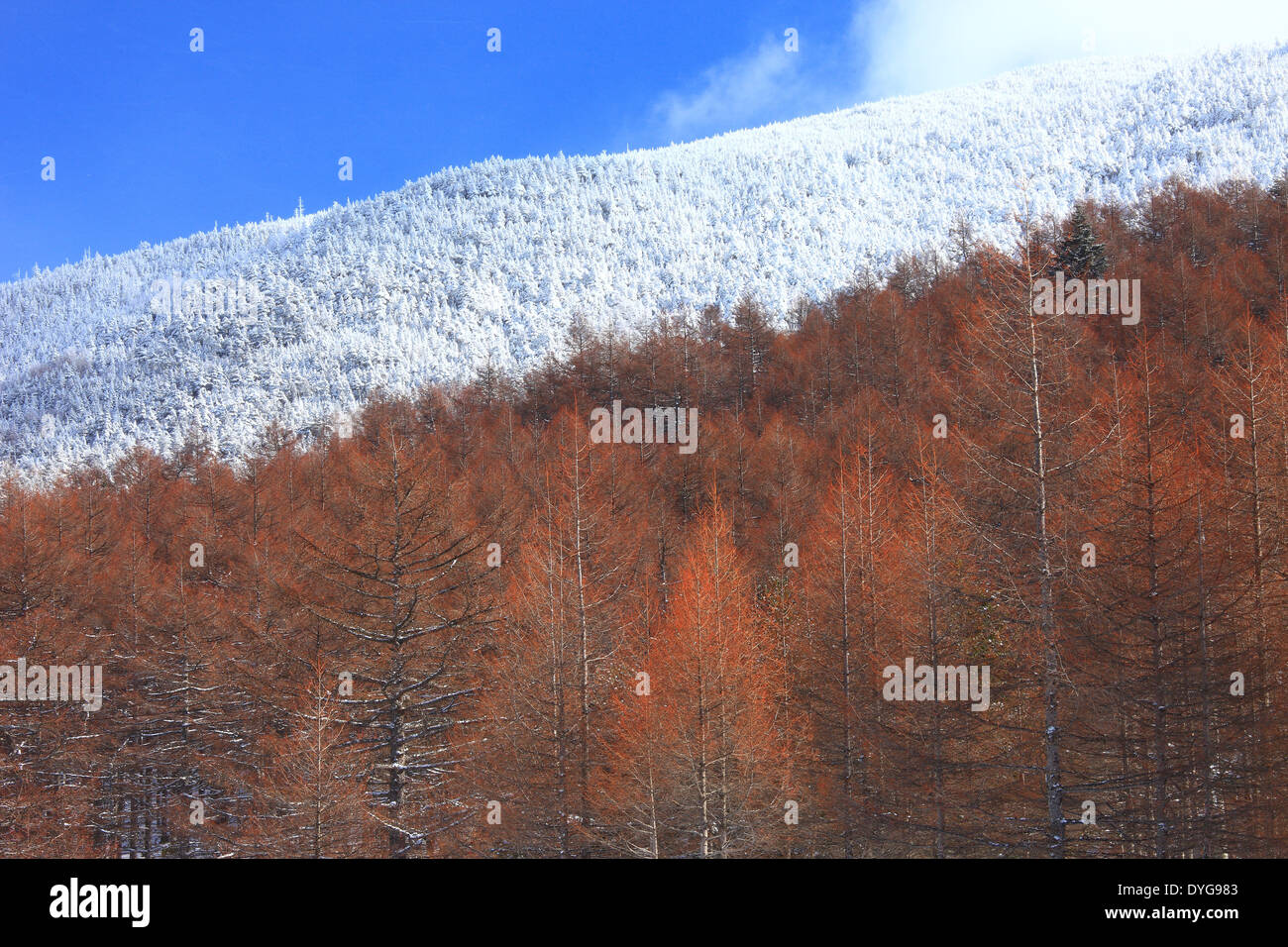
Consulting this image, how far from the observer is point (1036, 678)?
45.4 feet

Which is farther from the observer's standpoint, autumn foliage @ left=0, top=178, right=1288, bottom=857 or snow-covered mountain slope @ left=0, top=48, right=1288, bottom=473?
snow-covered mountain slope @ left=0, top=48, right=1288, bottom=473

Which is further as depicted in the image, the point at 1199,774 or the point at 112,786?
the point at 112,786

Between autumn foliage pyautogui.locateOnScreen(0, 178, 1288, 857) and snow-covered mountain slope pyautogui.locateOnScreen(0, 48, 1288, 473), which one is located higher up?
snow-covered mountain slope pyautogui.locateOnScreen(0, 48, 1288, 473)

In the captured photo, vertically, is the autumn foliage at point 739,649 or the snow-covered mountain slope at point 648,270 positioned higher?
the snow-covered mountain slope at point 648,270

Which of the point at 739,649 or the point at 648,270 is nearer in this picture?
the point at 739,649

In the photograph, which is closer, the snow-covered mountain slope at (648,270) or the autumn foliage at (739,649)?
the autumn foliage at (739,649)

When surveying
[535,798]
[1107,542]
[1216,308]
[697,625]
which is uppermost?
[1216,308]

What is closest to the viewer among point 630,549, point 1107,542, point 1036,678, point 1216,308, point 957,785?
point 1036,678

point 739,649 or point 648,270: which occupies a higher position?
point 648,270

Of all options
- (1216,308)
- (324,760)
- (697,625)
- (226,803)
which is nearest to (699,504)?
(697,625)

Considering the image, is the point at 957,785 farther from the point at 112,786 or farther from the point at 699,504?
the point at 112,786

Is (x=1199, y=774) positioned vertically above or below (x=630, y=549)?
below
